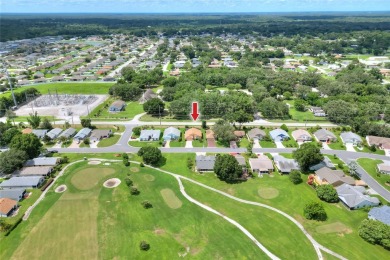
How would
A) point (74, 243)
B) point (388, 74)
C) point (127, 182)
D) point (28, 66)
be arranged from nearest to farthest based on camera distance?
1. point (74, 243)
2. point (127, 182)
3. point (388, 74)
4. point (28, 66)

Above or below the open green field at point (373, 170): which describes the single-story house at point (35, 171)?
above

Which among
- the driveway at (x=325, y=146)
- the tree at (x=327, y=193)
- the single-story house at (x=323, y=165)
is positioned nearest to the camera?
the tree at (x=327, y=193)

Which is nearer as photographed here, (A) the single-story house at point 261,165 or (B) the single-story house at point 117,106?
(A) the single-story house at point 261,165

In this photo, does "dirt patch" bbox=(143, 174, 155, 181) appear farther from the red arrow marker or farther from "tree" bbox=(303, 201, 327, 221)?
Answer: the red arrow marker

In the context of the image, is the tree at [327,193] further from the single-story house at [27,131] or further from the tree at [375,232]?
the single-story house at [27,131]

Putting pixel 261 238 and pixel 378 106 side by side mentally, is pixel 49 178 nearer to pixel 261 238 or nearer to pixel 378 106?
pixel 261 238

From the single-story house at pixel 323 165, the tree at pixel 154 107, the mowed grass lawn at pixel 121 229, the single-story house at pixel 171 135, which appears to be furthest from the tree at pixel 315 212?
the tree at pixel 154 107

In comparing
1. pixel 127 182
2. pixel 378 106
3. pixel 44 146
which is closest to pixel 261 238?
pixel 127 182
